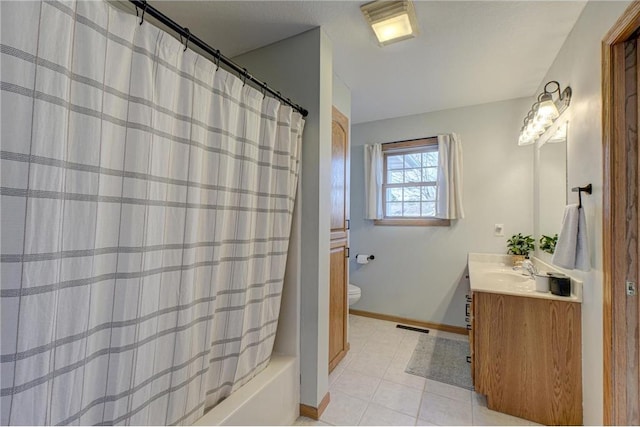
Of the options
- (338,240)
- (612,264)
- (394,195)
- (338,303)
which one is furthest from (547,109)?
(338,303)

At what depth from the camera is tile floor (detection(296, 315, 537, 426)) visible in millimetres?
1604

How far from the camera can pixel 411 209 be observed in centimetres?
309

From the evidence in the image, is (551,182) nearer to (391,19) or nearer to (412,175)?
(412,175)

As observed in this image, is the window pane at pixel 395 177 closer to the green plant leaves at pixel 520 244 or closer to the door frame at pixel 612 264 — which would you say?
the green plant leaves at pixel 520 244

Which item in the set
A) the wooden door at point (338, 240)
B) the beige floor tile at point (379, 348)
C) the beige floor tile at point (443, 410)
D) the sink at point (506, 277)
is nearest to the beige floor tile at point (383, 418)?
the beige floor tile at point (443, 410)

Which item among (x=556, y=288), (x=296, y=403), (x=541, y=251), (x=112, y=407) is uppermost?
(x=541, y=251)

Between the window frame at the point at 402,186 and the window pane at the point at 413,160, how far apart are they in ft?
0.19

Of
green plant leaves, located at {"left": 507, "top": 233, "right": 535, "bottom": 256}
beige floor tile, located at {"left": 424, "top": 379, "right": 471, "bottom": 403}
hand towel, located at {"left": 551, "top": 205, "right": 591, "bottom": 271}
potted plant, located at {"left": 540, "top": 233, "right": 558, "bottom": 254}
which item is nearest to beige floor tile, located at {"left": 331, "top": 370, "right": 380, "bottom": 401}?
beige floor tile, located at {"left": 424, "top": 379, "right": 471, "bottom": 403}

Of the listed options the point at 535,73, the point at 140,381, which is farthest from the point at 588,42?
the point at 140,381

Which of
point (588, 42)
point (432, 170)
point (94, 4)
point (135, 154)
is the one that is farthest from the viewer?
point (432, 170)

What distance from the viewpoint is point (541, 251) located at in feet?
7.32

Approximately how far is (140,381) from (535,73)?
315 cm

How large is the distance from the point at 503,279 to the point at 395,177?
1.55 metres

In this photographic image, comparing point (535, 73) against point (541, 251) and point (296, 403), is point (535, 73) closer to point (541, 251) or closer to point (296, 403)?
point (541, 251)
